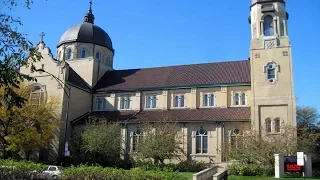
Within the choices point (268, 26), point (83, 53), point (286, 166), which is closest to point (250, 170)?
point (286, 166)

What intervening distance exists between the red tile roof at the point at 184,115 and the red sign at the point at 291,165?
414 inches

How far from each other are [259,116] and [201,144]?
6958 mm

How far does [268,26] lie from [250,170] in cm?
1777

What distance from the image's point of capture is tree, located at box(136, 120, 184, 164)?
3394 cm

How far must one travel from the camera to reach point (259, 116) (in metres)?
35.9

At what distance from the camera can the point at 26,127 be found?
36.0 metres

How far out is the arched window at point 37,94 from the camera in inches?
1663

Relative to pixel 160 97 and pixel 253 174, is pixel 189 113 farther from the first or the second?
pixel 253 174

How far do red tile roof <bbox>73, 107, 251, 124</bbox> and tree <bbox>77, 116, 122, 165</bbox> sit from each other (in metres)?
3.35

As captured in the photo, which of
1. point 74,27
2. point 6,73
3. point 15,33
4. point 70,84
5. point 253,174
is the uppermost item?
point 74,27

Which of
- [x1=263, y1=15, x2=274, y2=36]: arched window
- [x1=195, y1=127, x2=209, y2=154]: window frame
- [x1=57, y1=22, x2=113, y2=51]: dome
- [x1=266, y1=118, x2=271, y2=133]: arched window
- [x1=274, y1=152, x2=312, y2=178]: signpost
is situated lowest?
[x1=274, y1=152, x2=312, y2=178]: signpost

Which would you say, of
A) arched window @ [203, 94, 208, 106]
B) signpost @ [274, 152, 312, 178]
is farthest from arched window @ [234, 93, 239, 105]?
signpost @ [274, 152, 312, 178]

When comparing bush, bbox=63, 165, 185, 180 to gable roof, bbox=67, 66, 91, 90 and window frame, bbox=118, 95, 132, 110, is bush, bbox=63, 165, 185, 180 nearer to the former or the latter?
gable roof, bbox=67, 66, 91, 90

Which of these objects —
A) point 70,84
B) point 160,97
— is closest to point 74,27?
point 70,84
